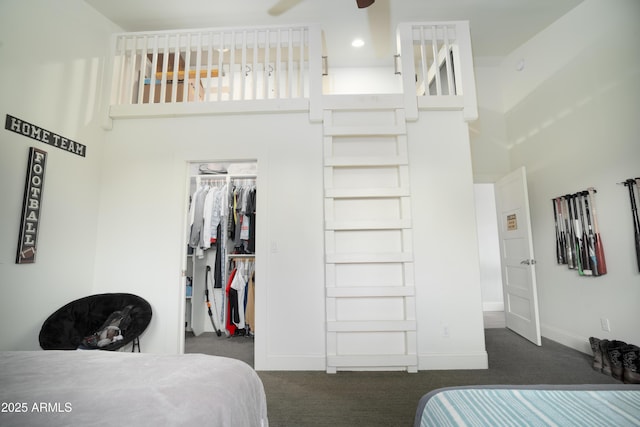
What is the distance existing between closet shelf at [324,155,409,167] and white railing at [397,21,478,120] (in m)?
0.45

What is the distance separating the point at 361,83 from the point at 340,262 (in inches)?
118

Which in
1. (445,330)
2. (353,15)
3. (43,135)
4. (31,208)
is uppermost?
(353,15)

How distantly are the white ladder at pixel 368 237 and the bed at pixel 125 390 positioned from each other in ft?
5.01

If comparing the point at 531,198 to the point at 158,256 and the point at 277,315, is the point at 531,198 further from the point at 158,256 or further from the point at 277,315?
the point at 158,256

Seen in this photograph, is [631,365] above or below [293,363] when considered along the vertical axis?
above

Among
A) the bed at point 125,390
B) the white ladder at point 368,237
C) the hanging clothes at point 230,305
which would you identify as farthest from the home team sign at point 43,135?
the white ladder at point 368,237

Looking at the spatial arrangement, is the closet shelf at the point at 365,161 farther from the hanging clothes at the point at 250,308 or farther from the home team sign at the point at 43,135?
the home team sign at the point at 43,135

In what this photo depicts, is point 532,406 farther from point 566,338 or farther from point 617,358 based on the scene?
point 566,338

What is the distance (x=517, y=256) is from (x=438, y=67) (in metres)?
2.46

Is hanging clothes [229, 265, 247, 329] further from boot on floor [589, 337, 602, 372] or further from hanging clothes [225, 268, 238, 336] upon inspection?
boot on floor [589, 337, 602, 372]

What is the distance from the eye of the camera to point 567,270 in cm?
321

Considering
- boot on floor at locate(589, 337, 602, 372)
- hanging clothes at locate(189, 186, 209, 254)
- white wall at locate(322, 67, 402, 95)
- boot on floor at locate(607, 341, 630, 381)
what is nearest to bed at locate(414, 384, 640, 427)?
boot on floor at locate(607, 341, 630, 381)

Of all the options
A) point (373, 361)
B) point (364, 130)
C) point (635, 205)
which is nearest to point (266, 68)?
point (364, 130)

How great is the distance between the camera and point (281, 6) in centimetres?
319
